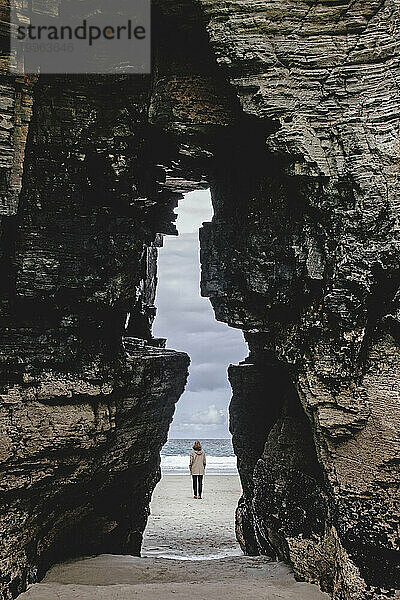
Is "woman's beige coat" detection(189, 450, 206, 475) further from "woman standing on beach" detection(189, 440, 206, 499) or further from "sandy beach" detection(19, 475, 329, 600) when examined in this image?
"sandy beach" detection(19, 475, 329, 600)

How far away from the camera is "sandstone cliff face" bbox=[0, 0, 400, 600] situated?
7.14 meters

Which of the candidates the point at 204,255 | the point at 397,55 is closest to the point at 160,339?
the point at 204,255

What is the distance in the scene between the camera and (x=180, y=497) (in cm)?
2253

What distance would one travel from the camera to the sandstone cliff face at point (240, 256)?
714 cm

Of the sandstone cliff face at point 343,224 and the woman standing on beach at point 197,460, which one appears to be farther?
the woman standing on beach at point 197,460

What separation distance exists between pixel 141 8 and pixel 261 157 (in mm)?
2327

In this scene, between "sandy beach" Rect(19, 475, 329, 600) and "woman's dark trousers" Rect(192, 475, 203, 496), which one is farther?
"woman's dark trousers" Rect(192, 475, 203, 496)

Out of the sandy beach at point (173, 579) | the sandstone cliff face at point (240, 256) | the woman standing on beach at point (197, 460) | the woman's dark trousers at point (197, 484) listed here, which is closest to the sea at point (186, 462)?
the woman's dark trousers at point (197, 484)

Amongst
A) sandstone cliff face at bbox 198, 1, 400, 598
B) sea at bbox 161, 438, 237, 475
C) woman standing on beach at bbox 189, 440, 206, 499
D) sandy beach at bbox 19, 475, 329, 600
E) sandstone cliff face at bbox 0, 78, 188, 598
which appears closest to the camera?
sandstone cliff face at bbox 198, 1, 400, 598

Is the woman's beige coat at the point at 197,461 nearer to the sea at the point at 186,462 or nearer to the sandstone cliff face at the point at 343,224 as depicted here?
the sandstone cliff face at the point at 343,224

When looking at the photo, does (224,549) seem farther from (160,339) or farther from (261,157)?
(261,157)

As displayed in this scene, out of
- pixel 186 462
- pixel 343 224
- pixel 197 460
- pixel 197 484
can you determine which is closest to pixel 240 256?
pixel 343 224

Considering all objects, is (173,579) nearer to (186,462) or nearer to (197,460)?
(197,460)

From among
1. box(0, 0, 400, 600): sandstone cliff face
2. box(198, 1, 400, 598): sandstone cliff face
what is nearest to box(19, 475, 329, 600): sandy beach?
box(0, 0, 400, 600): sandstone cliff face
